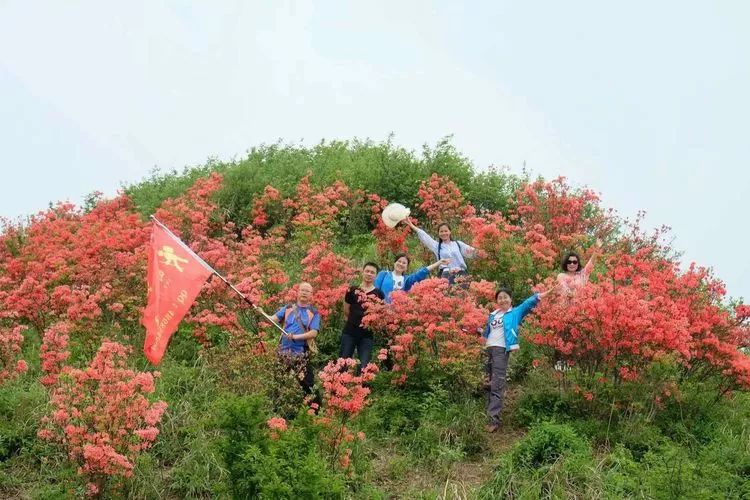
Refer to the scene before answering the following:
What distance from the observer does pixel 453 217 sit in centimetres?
1598

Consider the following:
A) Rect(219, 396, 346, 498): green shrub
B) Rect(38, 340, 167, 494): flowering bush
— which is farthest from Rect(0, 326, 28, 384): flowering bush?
Rect(219, 396, 346, 498): green shrub

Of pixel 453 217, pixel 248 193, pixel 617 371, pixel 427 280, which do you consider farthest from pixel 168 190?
pixel 617 371

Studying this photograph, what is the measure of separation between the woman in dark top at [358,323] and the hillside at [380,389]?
0.23 m

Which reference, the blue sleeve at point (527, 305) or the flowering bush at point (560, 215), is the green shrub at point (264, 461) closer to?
the blue sleeve at point (527, 305)

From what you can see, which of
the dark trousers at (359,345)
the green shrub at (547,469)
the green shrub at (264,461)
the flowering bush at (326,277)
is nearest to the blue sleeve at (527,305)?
the green shrub at (547,469)

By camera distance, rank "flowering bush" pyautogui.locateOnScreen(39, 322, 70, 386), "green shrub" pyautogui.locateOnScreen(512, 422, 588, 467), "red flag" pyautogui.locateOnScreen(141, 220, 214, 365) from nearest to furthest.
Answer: "green shrub" pyautogui.locateOnScreen(512, 422, 588, 467), "red flag" pyautogui.locateOnScreen(141, 220, 214, 365), "flowering bush" pyautogui.locateOnScreen(39, 322, 70, 386)

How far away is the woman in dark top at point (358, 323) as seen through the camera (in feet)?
33.6

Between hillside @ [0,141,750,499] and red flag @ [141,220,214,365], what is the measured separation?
0.42m

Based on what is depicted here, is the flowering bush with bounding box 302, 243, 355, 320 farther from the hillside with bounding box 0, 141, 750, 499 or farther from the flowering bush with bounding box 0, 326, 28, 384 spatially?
the flowering bush with bounding box 0, 326, 28, 384

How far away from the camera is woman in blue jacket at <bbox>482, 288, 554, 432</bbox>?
9.56m

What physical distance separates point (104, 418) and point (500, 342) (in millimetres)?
4399

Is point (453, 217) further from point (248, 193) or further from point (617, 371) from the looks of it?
point (617, 371)

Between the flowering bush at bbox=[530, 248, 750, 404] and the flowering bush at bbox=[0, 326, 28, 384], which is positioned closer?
the flowering bush at bbox=[530, 248, 750, 404]

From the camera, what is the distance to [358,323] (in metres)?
10.2
